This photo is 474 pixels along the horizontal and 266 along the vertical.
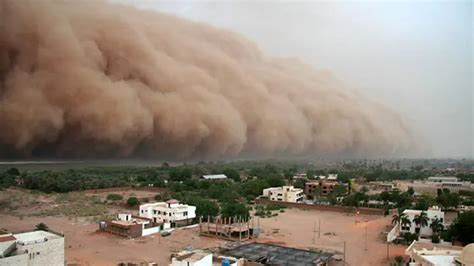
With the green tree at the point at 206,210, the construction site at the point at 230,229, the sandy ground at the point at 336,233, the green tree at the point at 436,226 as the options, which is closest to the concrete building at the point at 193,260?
the sandy ground at the point at 336,233

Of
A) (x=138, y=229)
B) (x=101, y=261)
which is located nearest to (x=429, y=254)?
(x=101, y=261)

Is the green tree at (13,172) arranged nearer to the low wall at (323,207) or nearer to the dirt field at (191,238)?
the dirt field at (191,238)

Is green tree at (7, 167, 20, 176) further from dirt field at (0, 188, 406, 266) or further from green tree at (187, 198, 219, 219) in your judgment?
green tree at (187, 198, 219, 219)

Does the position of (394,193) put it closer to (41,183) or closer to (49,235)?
(49,235)

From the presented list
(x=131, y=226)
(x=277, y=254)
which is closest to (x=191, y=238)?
(x=131, y=226)

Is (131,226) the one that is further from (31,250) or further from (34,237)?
(31,250)

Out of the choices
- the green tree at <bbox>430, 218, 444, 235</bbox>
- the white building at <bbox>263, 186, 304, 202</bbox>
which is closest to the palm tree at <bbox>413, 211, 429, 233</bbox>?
the green tree at <bbox>430, 218, 444, 235</bbox>
